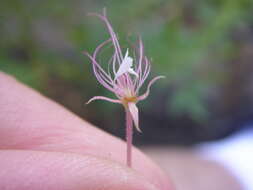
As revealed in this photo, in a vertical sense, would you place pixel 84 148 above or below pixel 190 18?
below

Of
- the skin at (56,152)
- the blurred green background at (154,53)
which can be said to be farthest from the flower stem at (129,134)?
the blurred green background at (154,53)

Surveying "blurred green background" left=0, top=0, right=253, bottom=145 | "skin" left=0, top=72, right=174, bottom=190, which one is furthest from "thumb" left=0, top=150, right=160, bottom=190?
"blurred green background" left=0, top=0, right=253, bottom=145

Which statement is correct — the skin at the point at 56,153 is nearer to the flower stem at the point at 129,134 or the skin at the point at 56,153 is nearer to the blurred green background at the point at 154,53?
the flower stem at the point at 129,134

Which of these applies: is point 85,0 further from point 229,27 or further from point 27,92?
point 27,92

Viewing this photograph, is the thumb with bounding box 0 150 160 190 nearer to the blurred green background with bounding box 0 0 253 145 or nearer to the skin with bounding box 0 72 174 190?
the skin with bounding box 0 72 174 190

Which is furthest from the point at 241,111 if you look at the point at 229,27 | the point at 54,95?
the point at 54,95

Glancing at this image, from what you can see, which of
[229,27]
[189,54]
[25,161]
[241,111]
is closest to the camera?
[25,161]

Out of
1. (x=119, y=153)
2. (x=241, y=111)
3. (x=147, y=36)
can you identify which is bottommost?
(x=241, y=111)
